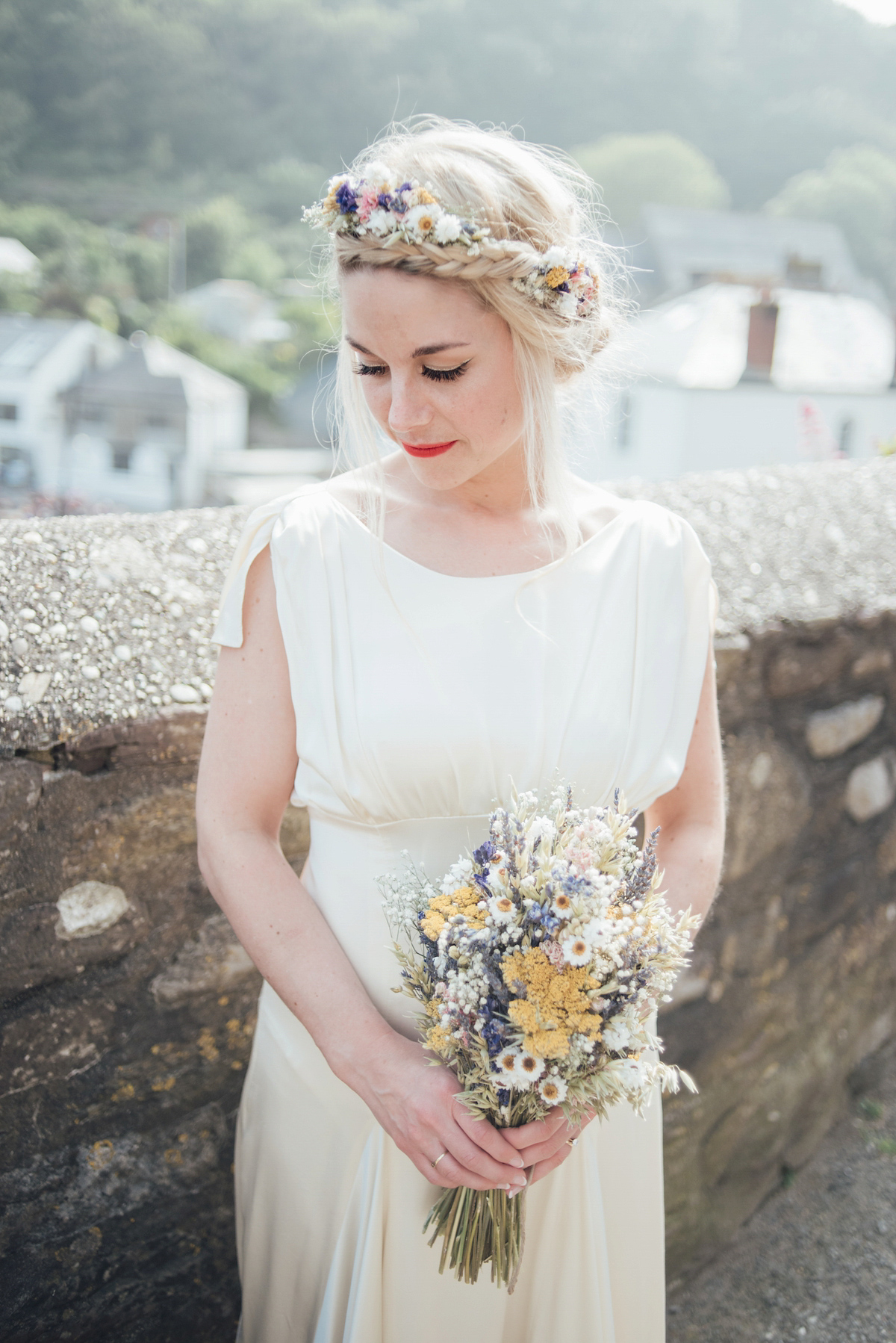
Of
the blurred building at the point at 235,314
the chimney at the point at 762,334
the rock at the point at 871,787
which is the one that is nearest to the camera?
the rock at the point at 871,787

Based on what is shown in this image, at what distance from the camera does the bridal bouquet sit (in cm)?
112

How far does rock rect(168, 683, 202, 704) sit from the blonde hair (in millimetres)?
418

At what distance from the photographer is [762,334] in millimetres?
23828

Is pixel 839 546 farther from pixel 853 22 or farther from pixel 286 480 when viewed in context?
pixel 853 22

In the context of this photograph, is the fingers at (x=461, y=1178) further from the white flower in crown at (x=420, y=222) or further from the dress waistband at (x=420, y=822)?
the white flower in crown at (x=420, y=222)

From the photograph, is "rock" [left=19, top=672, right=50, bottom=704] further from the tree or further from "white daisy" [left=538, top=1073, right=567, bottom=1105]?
the tree

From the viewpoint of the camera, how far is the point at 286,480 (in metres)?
49.0

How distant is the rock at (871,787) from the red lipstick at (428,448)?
1649 mm

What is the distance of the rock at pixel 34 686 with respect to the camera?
1.49m

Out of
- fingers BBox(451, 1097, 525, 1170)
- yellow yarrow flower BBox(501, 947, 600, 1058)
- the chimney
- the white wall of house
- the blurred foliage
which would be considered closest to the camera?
yellow yarrow flower BBox(501, 947, 600, 1058)

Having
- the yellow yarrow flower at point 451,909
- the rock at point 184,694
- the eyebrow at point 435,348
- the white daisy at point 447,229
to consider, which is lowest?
the yellow yarrow flower at point 451,909

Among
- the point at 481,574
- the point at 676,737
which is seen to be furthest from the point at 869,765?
the point at 481,574

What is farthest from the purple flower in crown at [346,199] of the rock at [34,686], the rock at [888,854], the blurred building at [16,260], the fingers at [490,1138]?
the blurred building at [16,260]

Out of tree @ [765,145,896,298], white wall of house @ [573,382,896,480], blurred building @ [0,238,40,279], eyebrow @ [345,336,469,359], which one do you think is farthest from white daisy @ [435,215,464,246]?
tree @ [765,145,896,298]
